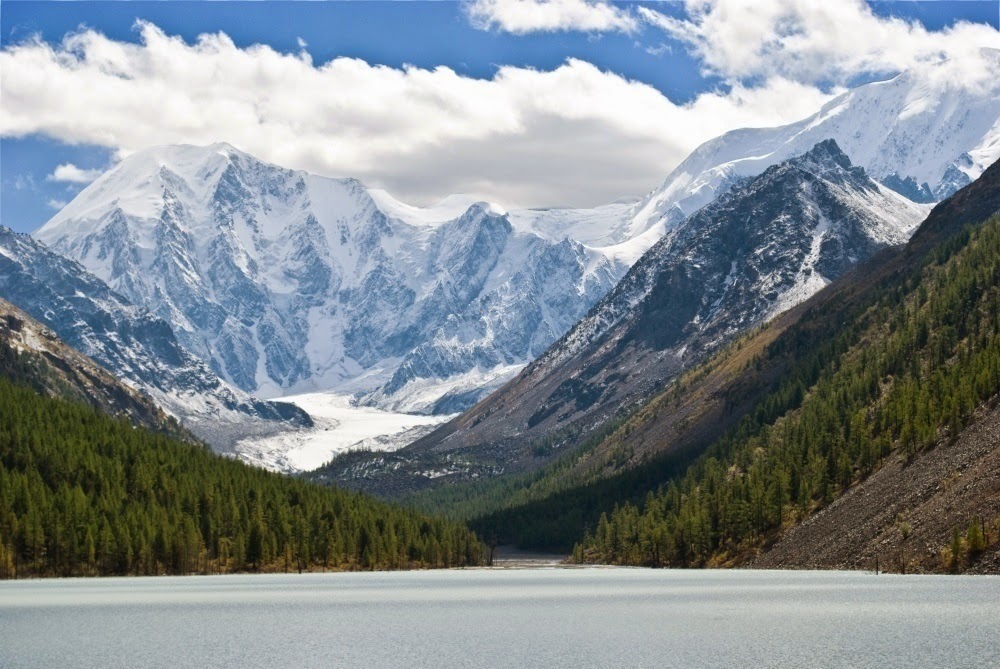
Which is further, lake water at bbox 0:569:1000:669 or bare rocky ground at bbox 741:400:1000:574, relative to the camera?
bare rocky ground at bbox 741:400:1000:574

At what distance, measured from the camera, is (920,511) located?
538 feet

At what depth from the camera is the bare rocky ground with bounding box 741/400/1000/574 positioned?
149375 millimetres

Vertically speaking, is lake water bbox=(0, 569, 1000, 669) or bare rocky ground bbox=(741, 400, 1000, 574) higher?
bare rocky ground bbox=(741, 400, 1000, 574)

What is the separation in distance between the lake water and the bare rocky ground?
4.99 metres

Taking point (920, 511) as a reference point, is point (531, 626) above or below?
below

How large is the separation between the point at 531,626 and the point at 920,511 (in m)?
63.7

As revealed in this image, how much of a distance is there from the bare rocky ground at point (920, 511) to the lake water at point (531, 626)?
16.4ft

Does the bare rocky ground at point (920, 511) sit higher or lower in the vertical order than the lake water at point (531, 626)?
higher

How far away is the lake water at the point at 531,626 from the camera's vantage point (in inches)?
3814

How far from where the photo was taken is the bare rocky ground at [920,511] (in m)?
149

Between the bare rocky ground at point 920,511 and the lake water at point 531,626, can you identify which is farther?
the bare rocky ground at point 920,511

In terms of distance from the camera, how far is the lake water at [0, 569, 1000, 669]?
9688 cm

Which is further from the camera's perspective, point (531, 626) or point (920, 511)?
point (920, 511)

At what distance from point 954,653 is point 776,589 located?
62.2 meters
